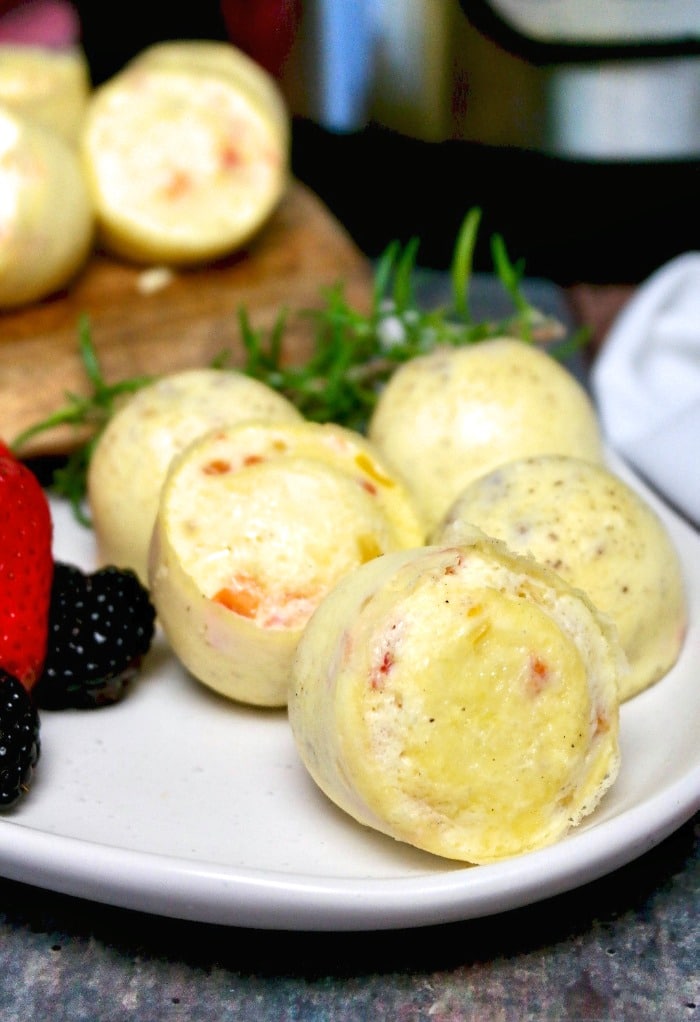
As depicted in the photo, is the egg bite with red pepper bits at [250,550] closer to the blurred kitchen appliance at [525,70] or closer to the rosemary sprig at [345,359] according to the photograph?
the rosemary sprig at [345,359]

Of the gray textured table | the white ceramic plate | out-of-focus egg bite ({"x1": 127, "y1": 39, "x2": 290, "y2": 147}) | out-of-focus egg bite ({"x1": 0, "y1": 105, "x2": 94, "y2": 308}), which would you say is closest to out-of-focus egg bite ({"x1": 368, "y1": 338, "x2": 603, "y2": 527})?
the white ceramic plate

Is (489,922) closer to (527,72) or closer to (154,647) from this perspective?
(154,647)

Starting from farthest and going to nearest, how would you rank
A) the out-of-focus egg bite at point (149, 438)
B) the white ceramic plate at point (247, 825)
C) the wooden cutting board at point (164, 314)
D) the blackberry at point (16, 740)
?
the wooden cutting board at point (164, 314) < the out-of-focus egg bite at point (149, 438) < the blackberry at point (16, 740) < the white ceramic plate at point (247, 825)

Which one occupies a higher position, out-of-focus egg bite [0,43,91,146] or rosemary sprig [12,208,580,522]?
out-of-focus egg bite [0,43,91,146]

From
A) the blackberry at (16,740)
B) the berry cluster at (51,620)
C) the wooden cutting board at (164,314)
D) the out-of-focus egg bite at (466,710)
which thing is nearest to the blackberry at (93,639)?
the berry cluster at (51,620)

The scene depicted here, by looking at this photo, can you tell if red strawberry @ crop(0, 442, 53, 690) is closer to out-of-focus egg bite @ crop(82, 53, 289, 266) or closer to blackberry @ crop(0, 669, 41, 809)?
blackberry @ crop(0, 669, 41, 809)

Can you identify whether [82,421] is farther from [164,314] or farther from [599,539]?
[599,539]

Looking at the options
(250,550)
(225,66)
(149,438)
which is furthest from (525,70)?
(250,550)
